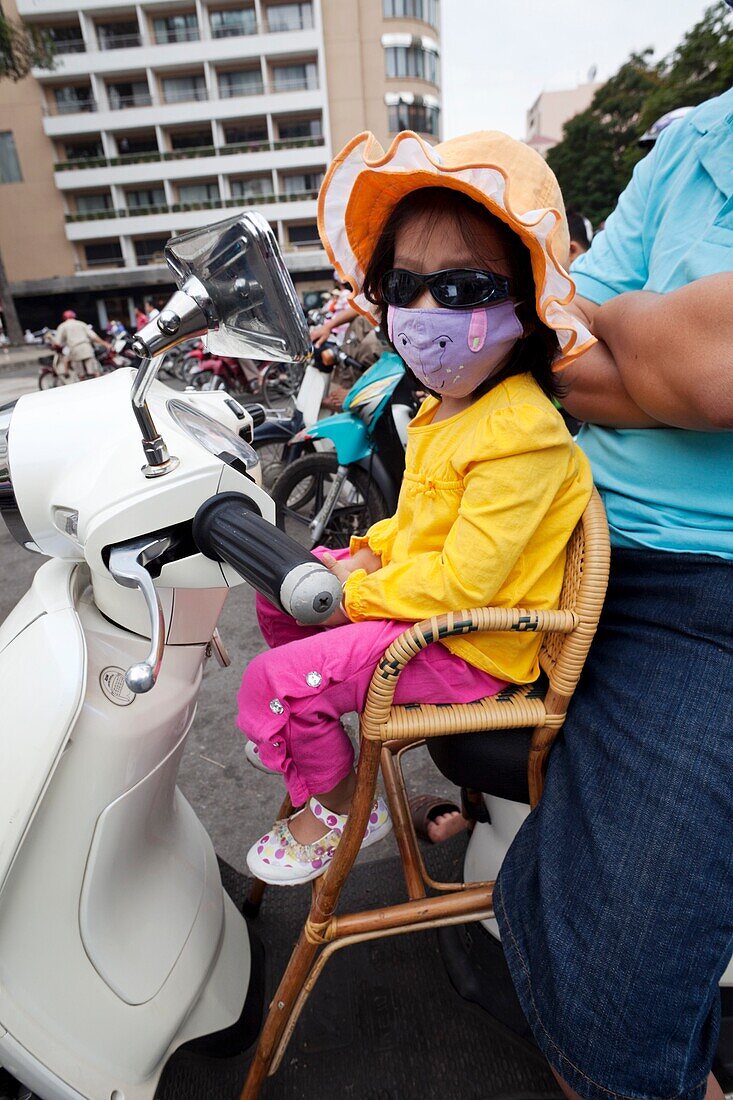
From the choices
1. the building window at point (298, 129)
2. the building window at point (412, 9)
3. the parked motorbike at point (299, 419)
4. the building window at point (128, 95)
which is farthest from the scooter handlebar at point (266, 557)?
the building window at point (412, 9)

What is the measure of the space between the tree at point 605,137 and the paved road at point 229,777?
1091 inches

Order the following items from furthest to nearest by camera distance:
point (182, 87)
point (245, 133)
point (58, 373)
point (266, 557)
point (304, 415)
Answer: point (245, 133), point (182, 87), point (58, 373), point (304, 415), point (266, 557)

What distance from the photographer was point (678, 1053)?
2.48 feet

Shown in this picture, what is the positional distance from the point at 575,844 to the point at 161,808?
0.64 meters

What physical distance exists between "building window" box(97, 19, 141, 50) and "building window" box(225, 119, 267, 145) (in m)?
4.68

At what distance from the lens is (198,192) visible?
90.4ft

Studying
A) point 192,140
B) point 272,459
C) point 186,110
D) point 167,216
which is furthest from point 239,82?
point 272,459

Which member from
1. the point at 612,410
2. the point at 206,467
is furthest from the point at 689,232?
the point at 206,467

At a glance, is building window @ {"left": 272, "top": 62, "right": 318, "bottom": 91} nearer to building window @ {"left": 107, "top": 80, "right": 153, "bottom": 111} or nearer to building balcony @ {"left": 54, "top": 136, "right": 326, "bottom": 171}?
building balcony @ {"left": 54, "top": 136, "right": 326, "bottom": 171}

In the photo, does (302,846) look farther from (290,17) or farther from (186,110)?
(290,17)

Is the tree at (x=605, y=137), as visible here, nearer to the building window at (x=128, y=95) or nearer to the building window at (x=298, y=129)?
the building window at (x=298, y=129)

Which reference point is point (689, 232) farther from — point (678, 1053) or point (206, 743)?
point (206, 743)

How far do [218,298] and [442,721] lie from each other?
651mm

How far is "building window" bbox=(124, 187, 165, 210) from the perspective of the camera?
90.7ft
